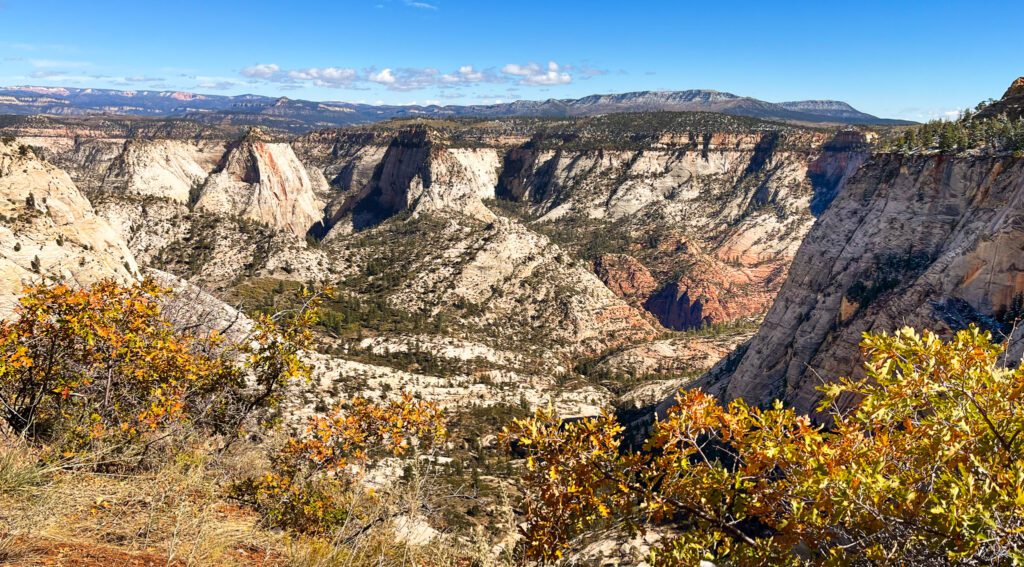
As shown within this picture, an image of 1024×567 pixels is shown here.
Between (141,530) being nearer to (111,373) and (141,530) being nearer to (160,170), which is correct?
(111,373)

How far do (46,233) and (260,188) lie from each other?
70290mm

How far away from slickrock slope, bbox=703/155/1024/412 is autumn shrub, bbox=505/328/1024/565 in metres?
15.2

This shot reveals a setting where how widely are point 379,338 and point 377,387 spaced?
36.7 feet

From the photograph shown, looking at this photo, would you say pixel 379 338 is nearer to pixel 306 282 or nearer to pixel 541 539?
pixel 306 282

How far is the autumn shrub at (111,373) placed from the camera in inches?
342

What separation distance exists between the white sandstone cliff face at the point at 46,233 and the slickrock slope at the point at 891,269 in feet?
99.4

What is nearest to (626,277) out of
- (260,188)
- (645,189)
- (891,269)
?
(645,189)

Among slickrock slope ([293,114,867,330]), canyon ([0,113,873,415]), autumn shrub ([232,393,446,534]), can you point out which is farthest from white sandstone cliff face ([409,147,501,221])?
autumn shrub ([232,393,446,534])

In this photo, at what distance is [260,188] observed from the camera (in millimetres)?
92625

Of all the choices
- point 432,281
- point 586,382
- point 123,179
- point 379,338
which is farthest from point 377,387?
point 123,179

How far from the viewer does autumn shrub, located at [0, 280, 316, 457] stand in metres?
8.70

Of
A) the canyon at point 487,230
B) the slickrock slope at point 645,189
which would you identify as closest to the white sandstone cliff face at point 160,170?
the canyon at point 487,230

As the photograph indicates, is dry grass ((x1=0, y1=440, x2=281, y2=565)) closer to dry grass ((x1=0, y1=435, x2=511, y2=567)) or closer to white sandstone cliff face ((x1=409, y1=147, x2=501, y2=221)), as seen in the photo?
dry grass ((x1=0, y1=435, x2=511, y2=567))

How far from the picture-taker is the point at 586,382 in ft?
168
